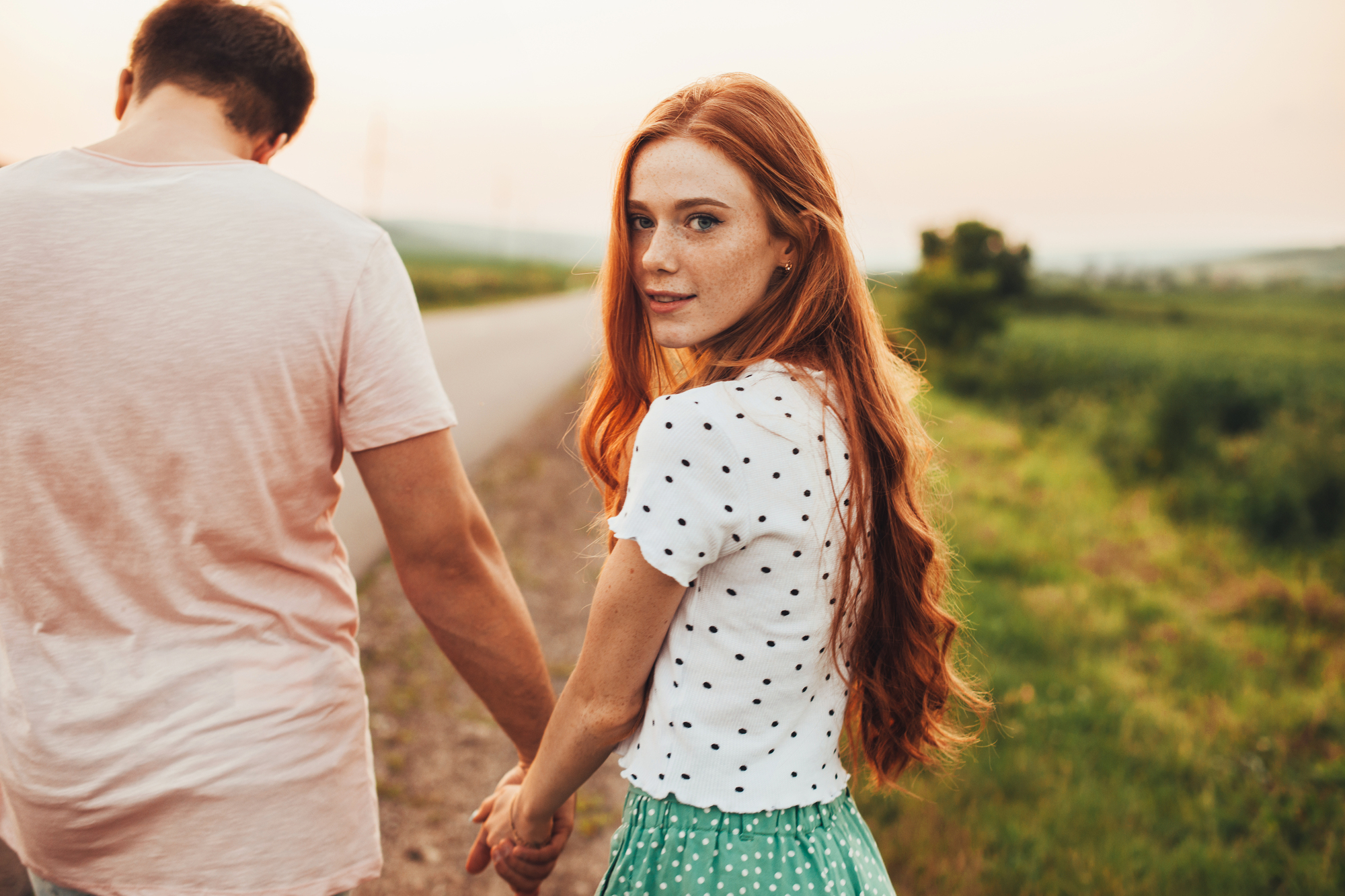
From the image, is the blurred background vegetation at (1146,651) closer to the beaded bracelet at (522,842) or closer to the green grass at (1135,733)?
the green grass at (1135,733)

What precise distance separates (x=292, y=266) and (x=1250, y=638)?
292 inches

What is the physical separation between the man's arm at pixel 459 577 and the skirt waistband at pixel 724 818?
1.30ft

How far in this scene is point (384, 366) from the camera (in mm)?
1418

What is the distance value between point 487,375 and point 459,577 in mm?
14113

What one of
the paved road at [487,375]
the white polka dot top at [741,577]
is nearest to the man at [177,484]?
the white polka dot top at [741,577]

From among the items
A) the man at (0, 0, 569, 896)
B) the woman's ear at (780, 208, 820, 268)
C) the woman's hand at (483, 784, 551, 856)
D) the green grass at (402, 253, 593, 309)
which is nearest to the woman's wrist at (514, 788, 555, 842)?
the woman's hand at (483, 784, 551, 856)

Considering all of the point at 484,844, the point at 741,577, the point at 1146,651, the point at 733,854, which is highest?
the point at 741,577

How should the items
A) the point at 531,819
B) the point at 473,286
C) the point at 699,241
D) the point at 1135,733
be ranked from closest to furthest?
the point at 699,241, the point at 531,819, the point at 1135,733, the point at 473,286

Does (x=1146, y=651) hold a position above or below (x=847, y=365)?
below

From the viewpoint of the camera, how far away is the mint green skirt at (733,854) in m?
1.32

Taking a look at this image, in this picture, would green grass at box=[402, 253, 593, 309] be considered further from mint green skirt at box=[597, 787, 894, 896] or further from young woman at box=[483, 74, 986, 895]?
mint green skirt at box=[597, 787, 894, 896]

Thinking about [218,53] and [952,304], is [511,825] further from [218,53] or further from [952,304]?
[952,304]

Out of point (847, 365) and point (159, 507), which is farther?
point (847, 365)

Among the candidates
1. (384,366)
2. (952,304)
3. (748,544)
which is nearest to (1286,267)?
(952,304)
